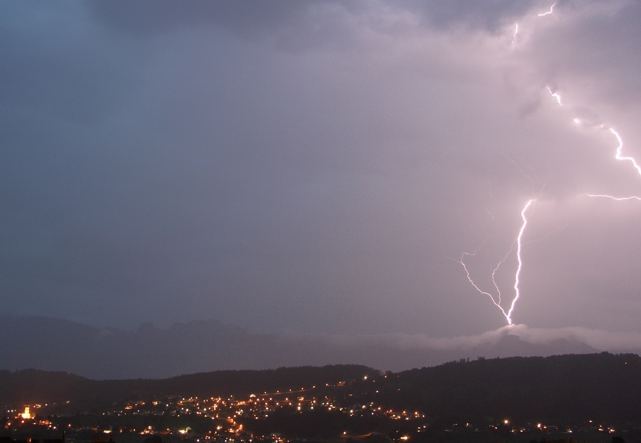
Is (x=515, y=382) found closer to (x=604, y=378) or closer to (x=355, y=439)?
(x=604, y=378)

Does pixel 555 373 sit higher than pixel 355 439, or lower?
higher

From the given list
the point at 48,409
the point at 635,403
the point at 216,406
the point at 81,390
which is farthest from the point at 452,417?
the point at 81,390

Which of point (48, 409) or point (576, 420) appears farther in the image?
point (48, 409)

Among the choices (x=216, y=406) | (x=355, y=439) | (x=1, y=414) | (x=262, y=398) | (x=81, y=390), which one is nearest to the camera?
(x=355, y=439)

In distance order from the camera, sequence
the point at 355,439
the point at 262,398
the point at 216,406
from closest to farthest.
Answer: the point at 355,439
the point at 216,406
the point at 262,398

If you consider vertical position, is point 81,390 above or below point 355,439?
above

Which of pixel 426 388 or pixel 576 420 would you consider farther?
pixel 426 388

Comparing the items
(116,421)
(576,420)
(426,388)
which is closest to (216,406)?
(116,421)

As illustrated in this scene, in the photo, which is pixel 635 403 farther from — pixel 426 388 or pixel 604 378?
pixel 426 388

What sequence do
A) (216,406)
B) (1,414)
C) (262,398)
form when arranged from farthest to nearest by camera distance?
1. (262,398)
2. (216,406)
3. (1,414)
